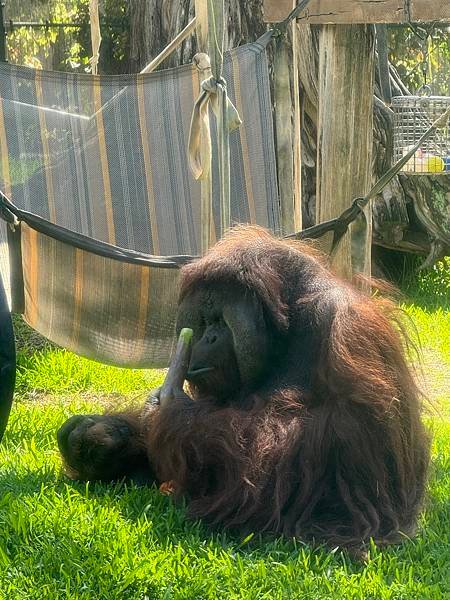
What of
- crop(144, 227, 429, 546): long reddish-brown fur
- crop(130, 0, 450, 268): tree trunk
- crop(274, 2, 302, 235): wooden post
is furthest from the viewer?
crop(130, 0, 450, 268): tree trunk

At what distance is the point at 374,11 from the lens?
13.3ft

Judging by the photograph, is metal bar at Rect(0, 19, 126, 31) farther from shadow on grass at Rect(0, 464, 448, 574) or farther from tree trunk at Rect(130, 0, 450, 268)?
shadow on grass at Rect(0, 464, 448, 574)

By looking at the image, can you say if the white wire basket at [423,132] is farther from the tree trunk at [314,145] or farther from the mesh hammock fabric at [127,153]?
the mesh hammock fabric at [127,153]

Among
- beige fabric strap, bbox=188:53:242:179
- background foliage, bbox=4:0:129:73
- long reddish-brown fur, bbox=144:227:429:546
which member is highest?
background foliage, bbox=4:0:129:73

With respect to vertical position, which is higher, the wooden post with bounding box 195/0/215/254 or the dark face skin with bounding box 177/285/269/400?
the wooden post with bounding box 195/0/215/254

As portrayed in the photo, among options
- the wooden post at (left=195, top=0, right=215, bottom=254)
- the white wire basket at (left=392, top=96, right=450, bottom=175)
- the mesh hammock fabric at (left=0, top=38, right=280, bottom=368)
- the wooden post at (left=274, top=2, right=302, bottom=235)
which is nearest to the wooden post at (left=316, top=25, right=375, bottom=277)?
the wooden post at (left=274, top=2, right=302, bottom=235)

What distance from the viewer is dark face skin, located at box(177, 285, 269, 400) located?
2.90 meters

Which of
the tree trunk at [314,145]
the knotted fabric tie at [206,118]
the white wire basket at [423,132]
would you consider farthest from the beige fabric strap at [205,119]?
the tree trunk at [314,145]

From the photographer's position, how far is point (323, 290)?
2.91m

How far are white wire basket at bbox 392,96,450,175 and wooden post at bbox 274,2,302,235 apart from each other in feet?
2.95

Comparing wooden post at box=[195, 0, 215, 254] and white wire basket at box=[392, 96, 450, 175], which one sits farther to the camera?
white wire basket at box=[392, 96, 450, 175]

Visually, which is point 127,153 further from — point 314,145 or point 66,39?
point 66,39

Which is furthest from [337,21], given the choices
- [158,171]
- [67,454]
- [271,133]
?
[67,454]

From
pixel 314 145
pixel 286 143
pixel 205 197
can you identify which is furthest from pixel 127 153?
pixel 314 145
